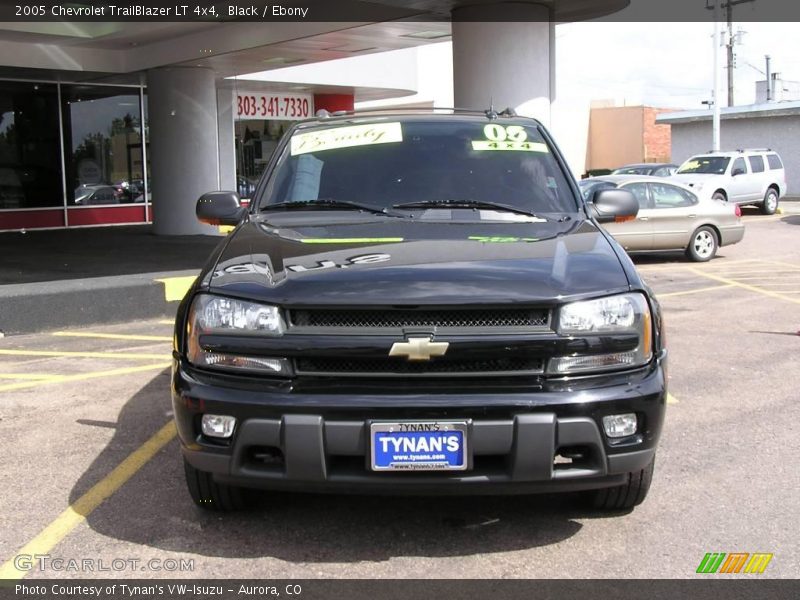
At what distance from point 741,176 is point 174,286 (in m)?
20.3

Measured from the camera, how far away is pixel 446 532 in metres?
3.84

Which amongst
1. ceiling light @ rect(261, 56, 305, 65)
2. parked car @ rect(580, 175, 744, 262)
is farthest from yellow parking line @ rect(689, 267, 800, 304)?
ceiling light @ rect(261, 56, 305, 65)

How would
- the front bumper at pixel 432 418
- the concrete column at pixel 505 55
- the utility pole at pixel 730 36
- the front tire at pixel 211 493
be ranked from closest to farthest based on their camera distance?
the front bumper at pixel 432 418, the front tire at pixel 211 493, the concrete column at pixel 505 55, the utility pole at pixel 730 36

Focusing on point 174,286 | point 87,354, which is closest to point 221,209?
point 87,354

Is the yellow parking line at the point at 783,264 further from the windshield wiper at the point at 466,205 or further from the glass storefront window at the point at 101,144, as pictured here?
the glass storefront window at the point at 101,144

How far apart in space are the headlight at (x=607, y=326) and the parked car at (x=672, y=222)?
1098 cm

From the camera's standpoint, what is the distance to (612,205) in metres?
4.96

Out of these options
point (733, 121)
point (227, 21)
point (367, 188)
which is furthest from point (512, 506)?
point (733, 121)

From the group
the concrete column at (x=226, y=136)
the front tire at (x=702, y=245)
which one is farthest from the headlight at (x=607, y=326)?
the concrete column at (x=226, y=136)

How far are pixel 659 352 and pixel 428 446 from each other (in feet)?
3.49

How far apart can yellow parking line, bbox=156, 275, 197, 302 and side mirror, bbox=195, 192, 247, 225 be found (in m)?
4.93

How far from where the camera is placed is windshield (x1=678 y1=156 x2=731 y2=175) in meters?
25.8

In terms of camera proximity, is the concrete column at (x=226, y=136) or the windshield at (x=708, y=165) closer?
the concrete column at (x=226, y=136)

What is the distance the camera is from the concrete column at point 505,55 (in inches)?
484
